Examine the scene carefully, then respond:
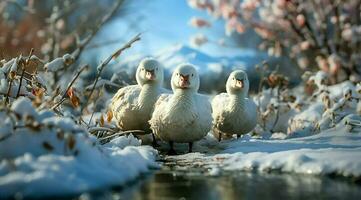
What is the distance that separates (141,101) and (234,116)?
1154 millimetres

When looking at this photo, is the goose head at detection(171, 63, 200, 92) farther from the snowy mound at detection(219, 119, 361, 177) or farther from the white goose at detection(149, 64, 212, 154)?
the snowy mound at detection(219, 119, 361, 177)

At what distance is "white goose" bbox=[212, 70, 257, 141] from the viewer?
Answer: 636 cm

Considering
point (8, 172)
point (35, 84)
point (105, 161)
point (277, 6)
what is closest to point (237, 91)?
point (35, 84)

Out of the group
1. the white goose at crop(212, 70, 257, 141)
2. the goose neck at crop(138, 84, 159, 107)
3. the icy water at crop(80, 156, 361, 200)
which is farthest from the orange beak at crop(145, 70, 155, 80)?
the icy water at crop(80, 156, 361, 200)

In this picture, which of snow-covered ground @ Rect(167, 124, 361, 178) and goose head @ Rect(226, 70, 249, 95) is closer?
snow-covered ground @ Rect(167, 124, 361, 178)

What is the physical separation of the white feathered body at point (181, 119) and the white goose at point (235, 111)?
81 cm

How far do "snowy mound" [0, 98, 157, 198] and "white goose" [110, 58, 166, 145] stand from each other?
2088 mm

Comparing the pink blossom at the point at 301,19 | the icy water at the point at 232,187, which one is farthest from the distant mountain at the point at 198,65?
the icy water at the point at 232,187

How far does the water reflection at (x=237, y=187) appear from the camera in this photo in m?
3.25

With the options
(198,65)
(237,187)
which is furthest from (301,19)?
(237,187)

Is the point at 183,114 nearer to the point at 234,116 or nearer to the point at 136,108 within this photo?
the point at 136,108

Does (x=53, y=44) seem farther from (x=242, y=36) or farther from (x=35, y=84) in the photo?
(x=242, y=36)

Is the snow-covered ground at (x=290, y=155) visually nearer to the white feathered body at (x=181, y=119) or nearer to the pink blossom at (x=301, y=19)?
the white feathered body at (x=181, y=119)

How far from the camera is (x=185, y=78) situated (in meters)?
5.56
